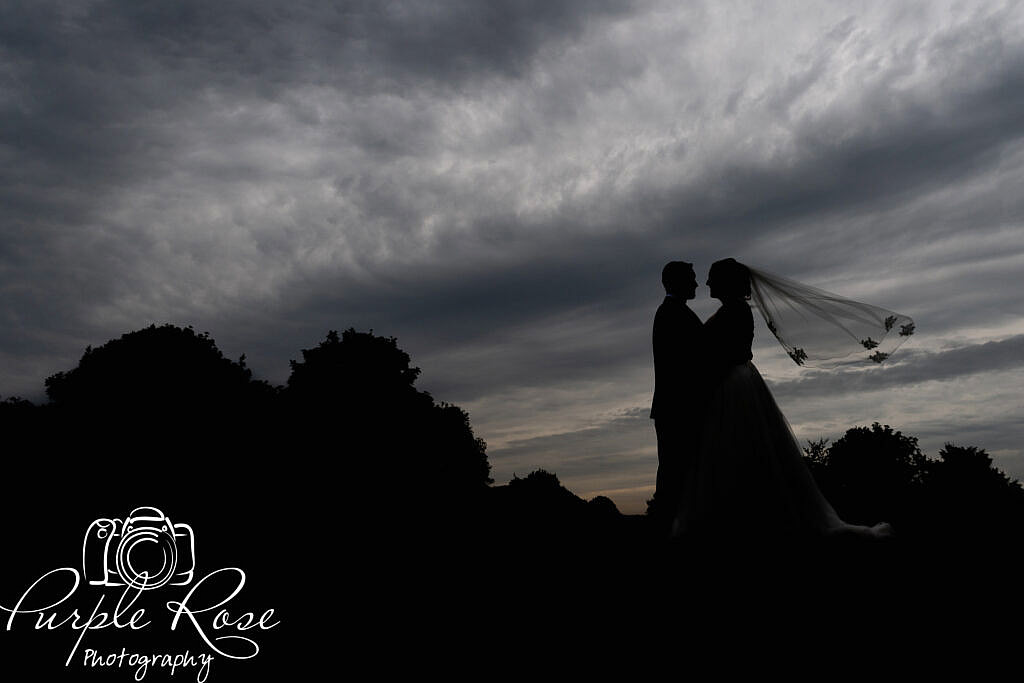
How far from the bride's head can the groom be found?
39 cm

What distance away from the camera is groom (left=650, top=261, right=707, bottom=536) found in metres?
11.6

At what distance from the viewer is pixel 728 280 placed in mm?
11672

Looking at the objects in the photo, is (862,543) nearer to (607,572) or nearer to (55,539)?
(607,572)

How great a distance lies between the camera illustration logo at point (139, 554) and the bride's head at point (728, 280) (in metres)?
9.39

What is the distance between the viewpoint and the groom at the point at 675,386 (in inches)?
A: 458

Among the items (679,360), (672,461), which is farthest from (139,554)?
(679,360)

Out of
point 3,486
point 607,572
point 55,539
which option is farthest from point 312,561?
point 3,486

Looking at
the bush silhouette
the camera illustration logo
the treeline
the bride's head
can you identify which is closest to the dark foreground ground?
the camera illustration logo

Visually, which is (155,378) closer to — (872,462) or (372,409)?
(372,409)

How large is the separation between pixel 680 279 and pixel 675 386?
175 centimetres

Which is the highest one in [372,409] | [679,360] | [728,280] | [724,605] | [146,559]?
[372,409]

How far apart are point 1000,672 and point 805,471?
15.2 feet

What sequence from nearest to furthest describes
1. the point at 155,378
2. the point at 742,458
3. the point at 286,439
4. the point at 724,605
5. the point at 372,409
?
1. the point at 724,605
2. the point at 742,458
3. the point at 286,439
4. the point at 155,378
5. the point at 372,409

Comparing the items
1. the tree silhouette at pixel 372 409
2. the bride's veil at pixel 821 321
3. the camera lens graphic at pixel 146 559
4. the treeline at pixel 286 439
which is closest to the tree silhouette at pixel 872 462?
the treeline at pixel 286 439
